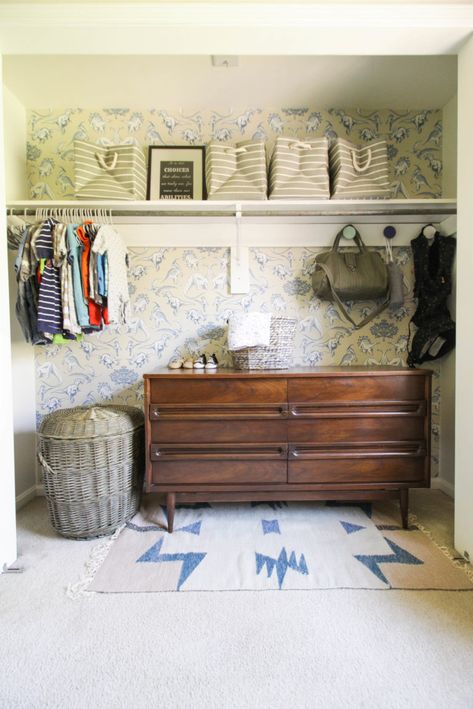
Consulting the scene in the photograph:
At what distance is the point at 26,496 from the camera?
7.25ft

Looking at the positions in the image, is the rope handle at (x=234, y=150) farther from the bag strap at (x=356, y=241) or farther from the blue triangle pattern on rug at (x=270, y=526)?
the blue triangle pattern on rug at (x=270, y=526)

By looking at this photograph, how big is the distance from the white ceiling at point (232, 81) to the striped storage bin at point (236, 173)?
0.44 meters

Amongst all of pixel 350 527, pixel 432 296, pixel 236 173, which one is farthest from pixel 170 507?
pixel 432 296

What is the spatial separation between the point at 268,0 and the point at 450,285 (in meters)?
1.76

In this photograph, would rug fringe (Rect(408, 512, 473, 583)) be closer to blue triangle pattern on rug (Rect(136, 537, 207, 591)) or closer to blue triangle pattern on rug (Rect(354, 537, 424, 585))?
blue triangle pattern on rug (Rect(354, 537, 424, 585))

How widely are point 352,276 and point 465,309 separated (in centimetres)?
71

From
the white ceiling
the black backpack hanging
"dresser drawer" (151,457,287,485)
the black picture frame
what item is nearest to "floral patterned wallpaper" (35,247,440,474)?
the black backpack hanging

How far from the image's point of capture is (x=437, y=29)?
148cm

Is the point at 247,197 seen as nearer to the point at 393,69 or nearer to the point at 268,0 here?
the point at 268,0

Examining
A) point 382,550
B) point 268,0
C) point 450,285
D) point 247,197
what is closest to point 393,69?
point 268,0

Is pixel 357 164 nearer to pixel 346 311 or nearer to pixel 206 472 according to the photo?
pixel 346 311

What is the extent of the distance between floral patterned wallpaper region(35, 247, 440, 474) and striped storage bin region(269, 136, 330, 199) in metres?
0.41

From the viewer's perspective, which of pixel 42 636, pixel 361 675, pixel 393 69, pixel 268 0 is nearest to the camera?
pixel 361 675

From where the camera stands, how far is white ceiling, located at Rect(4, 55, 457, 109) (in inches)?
76.1
